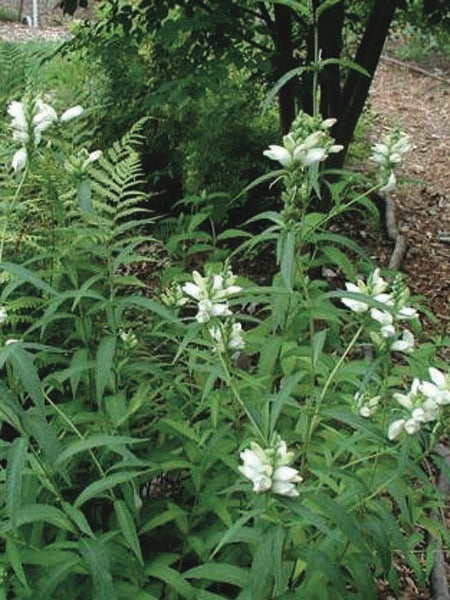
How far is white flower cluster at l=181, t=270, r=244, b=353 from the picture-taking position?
1610 millimetres

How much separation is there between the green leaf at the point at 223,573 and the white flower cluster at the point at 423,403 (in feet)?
1.39

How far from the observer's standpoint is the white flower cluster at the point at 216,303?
1.61 meters

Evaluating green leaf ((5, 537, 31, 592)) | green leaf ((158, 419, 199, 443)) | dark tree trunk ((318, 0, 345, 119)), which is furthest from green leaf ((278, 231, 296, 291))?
dark tree trunk ((318, 0, 345, 119))

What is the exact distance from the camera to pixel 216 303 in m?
1.65

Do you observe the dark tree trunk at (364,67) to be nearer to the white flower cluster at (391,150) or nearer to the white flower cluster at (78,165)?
the white flower cluster at (391,150)

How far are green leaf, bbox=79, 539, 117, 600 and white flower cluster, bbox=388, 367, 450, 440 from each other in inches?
23.0

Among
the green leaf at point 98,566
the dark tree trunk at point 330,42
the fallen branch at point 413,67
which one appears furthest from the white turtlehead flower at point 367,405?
the fallen branch at point 413,67

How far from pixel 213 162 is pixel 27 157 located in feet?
8.23

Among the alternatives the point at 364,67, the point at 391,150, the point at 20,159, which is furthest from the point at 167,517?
the point at 364,67

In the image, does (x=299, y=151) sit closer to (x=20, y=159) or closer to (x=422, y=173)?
(x=20, y=159)

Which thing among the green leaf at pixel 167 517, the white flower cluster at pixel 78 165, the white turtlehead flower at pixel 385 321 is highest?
the white flower cluster at pixel 78 165

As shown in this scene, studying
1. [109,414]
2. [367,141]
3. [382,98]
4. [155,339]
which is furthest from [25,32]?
[109,414]

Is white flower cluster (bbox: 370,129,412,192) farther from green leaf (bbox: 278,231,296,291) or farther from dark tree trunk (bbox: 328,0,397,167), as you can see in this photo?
dark tree trunk (bbox: 328,0,397,167)

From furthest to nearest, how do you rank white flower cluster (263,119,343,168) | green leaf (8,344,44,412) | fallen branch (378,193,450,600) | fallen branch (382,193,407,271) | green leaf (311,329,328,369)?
fallen branch (382,193,407,271) < fallen branch (378,193,450,600) < green leaf (311,329,328,369) < white flower cluster (263,119,343,168) < green leaf (8,344,44,412)
